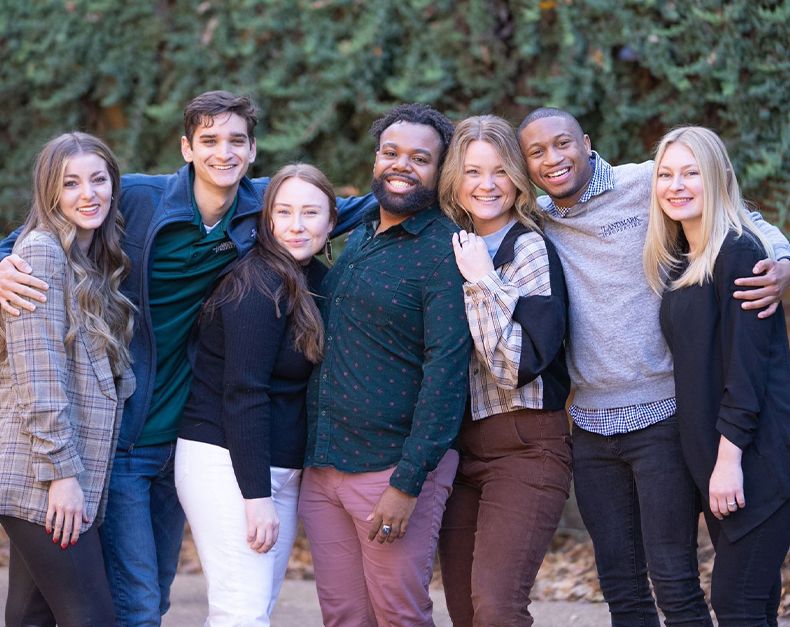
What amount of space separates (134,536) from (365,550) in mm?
811

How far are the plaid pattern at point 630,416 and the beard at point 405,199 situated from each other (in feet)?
3.04

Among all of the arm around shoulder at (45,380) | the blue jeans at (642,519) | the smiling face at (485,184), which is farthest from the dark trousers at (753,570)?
the arm around shoulder at (45,380)

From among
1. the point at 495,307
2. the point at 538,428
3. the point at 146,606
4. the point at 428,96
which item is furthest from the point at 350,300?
the point at 428,96

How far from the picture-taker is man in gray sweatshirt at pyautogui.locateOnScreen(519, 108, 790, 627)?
3.39 meters

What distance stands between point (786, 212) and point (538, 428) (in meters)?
2.55

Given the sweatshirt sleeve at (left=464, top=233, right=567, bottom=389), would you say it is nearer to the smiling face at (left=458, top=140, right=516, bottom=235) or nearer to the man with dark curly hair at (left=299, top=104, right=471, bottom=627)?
the man with dark curly hair at (left=299, top=104, right=471, bottom=627)

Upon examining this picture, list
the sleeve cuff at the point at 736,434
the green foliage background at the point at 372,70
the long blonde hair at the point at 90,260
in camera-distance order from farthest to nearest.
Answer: the green foliage background at the point at 372,70 < the long blonde hair at the point at 90,260 < the sleeve cuff at the point at 736,434

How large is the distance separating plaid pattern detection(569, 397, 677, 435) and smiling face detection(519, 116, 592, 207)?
748 mm

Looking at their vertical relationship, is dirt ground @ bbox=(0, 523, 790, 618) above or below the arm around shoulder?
below

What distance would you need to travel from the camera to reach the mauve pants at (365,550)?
3.36 metres

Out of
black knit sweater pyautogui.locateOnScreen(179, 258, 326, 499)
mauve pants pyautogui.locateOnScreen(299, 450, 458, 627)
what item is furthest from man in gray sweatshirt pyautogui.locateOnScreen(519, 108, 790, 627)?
black knit sweater pyautogui.locateOnScreen(179, 258, 326, 499)

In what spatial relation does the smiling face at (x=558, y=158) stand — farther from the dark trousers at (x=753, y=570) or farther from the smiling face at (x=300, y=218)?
the dark trousers at (x=753, y=570)

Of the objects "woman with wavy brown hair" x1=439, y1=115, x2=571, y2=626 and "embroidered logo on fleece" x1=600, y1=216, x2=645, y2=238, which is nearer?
"woman with wavy brown hair" x1=439, y1=115, x2=571, y2=626

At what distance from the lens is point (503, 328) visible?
10.9 ft
